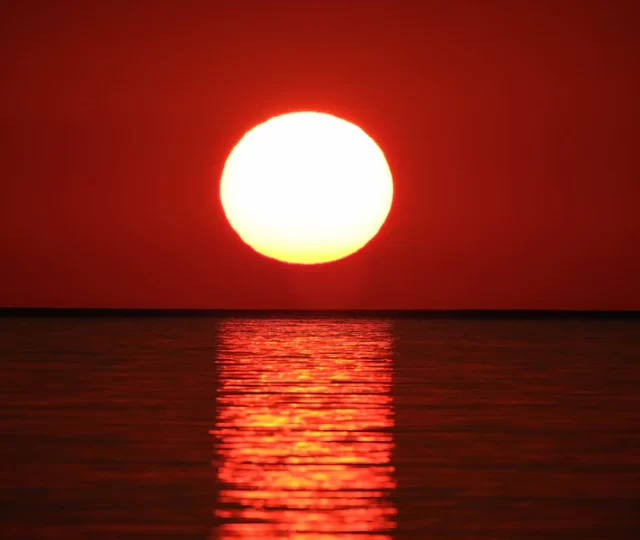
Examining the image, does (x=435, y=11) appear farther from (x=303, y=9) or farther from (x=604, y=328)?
(x=604, y=328)

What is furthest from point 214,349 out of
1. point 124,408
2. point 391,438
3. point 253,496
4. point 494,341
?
point 253,496

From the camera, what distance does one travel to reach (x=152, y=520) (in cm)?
236

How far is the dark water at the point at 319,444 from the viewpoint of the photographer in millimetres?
2369

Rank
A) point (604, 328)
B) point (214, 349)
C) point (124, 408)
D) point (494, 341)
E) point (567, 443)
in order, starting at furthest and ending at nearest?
point (604, 328)
point (494, 341)
point (214, 349)
point (124, 408)
point (567, 443)

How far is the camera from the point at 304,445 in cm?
329

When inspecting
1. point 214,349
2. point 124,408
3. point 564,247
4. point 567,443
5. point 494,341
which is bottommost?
point 567,443

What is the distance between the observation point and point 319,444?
3.30 m

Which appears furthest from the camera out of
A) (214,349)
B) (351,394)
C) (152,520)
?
(214,349)

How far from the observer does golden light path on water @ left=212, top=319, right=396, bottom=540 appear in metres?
2.35

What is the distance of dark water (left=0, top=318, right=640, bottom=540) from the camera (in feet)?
7.77

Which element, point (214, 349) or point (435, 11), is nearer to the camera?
point (214, 349)

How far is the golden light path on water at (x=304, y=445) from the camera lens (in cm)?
235

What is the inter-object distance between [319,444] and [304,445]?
51 millimetres

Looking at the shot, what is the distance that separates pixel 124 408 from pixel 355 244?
694 centimetres
